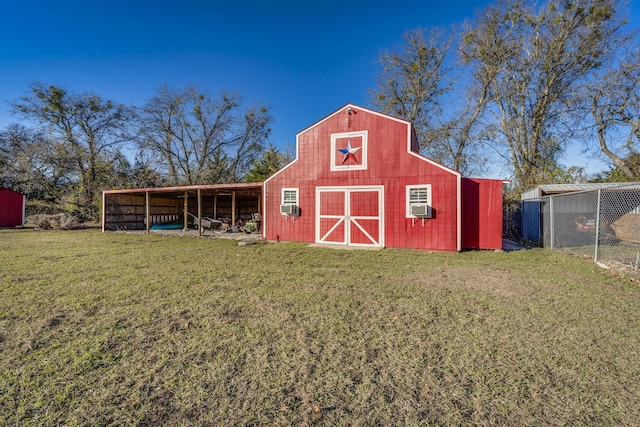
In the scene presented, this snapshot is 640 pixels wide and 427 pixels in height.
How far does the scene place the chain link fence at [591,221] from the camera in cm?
945

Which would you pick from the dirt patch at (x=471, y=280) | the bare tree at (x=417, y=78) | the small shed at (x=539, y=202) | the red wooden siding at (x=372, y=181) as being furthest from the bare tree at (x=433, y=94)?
the dirt patch at (x=471, y=280)

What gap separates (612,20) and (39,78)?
39896 mm

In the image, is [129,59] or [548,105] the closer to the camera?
[129,59]

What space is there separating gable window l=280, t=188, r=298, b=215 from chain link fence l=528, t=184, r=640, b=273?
874cm

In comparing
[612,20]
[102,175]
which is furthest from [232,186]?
[612,20]

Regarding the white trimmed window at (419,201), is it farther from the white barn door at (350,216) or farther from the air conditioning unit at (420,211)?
the white barn door at (350,216)

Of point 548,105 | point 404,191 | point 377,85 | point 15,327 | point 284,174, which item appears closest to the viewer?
point 15,327

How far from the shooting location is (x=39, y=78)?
22.8 metres

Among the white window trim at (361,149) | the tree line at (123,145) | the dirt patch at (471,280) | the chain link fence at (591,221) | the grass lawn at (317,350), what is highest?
the tree line at (123,145)

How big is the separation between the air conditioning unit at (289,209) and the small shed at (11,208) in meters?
18.8

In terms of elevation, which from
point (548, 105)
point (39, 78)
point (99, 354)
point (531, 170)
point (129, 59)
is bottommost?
point (99, 354)

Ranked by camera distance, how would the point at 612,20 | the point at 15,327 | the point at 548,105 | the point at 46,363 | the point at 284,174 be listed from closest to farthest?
the point at 46,363, the point at 15,327, the point at 284,174, the point at 612,20, the point at 548,105

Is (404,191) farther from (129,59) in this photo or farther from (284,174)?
(129,59)

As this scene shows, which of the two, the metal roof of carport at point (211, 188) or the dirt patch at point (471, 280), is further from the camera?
the metal roof of carport at point (211, 188)
